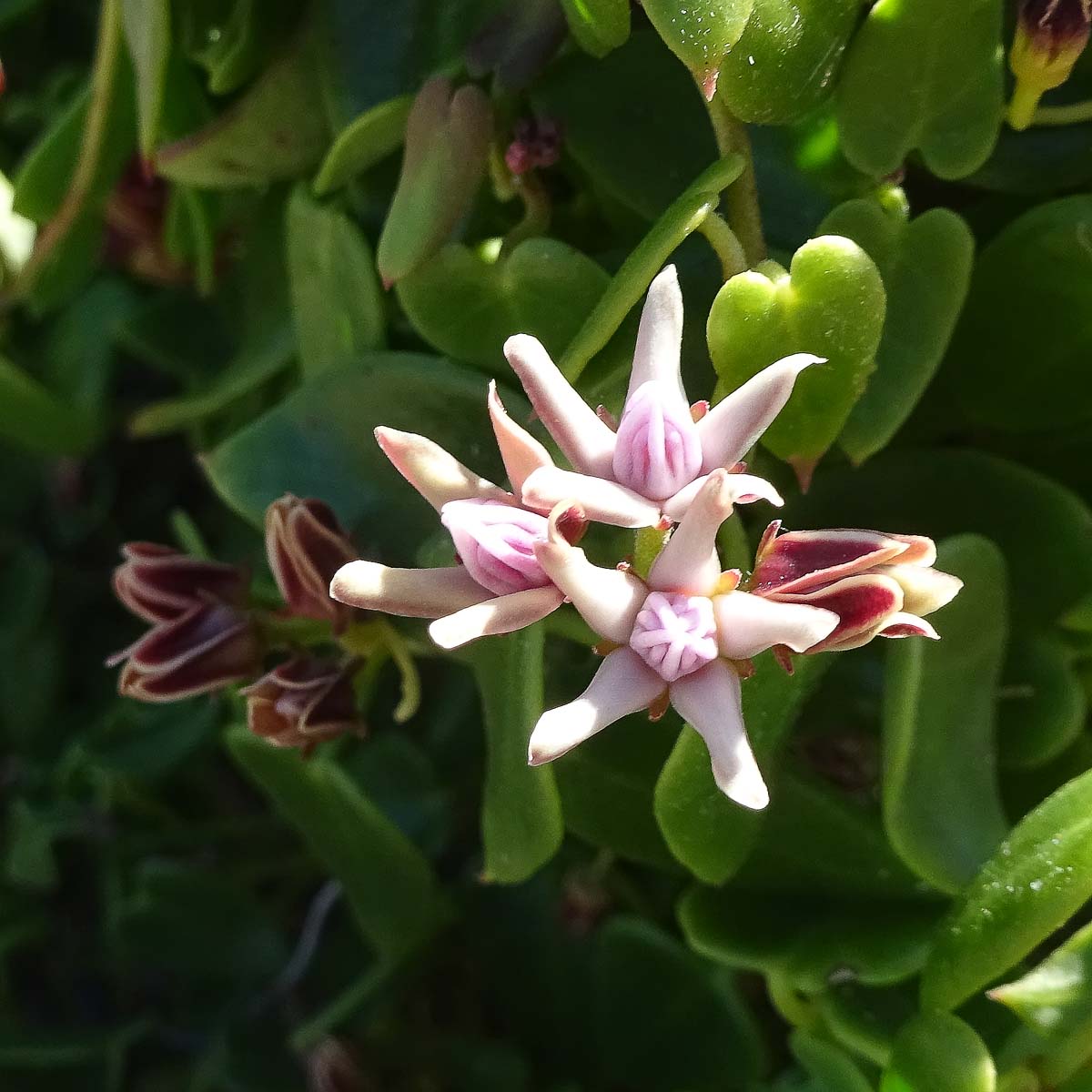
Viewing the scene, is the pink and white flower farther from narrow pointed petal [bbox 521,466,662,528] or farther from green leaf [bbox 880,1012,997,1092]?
green leaf [bbox 880,1012,997,1092]

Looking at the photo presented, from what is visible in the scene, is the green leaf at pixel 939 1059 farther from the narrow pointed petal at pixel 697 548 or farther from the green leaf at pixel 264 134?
the green leaf at pixel 264 134

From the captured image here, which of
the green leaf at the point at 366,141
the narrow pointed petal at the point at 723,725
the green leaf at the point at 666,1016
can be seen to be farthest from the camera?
the green leaf at the point at 666,1016

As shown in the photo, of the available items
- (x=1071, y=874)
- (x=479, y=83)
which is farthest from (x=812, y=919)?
(x=479, y=83)

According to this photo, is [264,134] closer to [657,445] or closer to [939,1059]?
[657,445]

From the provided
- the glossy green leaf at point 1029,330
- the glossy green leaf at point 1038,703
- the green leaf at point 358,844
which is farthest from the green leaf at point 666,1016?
the glossy green leaf at point 1029,330

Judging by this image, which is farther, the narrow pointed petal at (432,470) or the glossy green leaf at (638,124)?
the glossy green leaf at (638,124)

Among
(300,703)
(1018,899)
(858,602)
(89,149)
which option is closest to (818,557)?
(858,602)

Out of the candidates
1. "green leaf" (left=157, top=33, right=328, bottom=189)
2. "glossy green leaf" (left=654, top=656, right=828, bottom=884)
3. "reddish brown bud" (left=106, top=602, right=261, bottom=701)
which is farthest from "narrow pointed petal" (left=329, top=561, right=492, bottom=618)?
"green leaf" (left=157, top=33, right=328, bottom=189)

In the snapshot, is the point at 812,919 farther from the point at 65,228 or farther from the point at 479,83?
the point at 65,228
